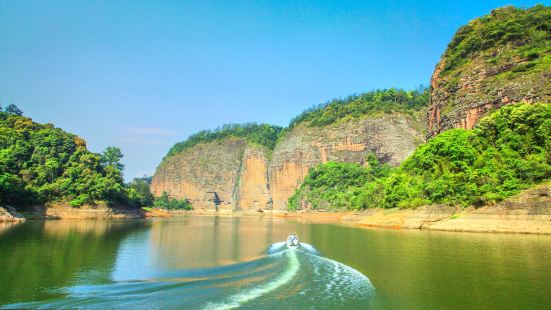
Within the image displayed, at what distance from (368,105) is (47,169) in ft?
315

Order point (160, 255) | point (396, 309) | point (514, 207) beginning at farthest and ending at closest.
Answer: point (514, 207) → point (160, 255) → point (396, 309)

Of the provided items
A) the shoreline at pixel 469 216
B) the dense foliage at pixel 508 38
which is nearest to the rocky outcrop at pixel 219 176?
the shoreline at pixel 469 216

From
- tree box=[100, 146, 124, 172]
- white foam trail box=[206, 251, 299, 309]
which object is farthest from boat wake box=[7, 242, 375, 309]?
tree box=[100, 146, 124, 172]

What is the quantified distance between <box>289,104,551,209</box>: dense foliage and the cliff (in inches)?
293

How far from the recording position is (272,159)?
150 meters

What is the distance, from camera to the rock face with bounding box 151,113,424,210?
113 m

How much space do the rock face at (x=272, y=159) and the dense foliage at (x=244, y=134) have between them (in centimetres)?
472

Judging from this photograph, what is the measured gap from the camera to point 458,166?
43.4 metres

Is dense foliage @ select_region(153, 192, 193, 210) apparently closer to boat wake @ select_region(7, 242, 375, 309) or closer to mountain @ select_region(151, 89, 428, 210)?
mountain @ select_region(151, 89, 428, 210)

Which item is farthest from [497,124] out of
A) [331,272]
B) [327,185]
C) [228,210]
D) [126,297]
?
[228,210]

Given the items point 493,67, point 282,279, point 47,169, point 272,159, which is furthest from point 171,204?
point 282,279

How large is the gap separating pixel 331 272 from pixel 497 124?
35.6 metres

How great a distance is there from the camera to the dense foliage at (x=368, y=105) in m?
121

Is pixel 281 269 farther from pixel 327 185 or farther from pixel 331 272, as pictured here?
pixel 327 185
